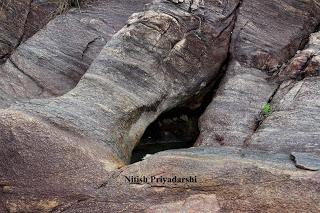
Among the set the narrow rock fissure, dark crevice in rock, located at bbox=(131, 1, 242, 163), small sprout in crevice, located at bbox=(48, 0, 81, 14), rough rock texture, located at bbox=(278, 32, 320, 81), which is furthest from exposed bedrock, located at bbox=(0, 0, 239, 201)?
small sprout in crevice, located at bbox=(48, 0, 81, 14)

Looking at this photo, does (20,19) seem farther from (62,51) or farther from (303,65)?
(303,65)

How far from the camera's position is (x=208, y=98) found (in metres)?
11.3

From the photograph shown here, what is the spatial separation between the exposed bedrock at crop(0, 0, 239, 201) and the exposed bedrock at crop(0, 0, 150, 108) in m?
1.20

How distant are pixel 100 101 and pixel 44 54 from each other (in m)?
2.89

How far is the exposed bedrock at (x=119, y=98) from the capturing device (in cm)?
741

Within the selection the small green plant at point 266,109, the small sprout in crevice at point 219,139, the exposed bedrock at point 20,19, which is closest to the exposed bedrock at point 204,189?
the small sprout in crevice at point 219,139

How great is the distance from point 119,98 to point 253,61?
3.18m

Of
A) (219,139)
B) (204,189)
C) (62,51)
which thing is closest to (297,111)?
(219,139)

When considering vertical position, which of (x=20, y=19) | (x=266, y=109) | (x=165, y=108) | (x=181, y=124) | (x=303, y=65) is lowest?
(x=181, y=124)

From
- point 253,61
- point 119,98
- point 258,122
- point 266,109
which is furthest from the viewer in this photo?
point 253,61

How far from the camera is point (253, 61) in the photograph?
11.0 metres

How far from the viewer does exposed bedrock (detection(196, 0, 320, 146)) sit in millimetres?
9516

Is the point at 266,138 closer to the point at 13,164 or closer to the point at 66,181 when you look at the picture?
the point at 66,181

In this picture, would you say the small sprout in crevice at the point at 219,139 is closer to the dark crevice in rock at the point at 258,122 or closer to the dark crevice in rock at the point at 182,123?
the dark crevice in rock at the point at 258,122
